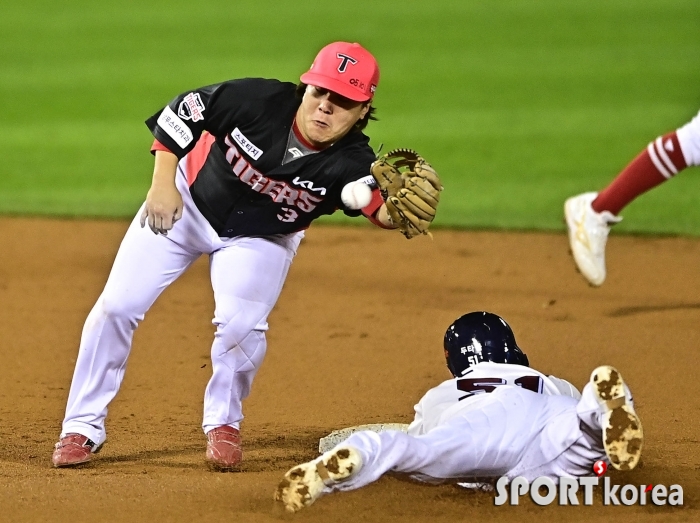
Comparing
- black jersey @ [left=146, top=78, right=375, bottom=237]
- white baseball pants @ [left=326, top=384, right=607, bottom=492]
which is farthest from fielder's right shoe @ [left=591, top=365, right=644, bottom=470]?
black jersey @ [left=146, top=78, right=375, bottom=237]

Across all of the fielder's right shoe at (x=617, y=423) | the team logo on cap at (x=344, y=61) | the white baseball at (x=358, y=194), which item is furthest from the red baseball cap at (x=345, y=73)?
the fielder's right shoe at (x=617, y=423)

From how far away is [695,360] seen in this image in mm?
6160

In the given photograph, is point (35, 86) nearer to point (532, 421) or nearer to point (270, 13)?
point (270, 13)

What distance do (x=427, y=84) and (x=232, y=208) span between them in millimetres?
10376

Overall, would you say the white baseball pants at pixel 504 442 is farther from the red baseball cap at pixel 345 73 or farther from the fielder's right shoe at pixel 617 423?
the red baseball cap at pixel 345 73

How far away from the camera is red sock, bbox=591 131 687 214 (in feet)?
15.0

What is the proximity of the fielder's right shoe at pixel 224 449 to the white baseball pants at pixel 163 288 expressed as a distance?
0.17 ft

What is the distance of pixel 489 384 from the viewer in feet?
13.9

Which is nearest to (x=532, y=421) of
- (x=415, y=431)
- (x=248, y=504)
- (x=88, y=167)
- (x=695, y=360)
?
(x=415, y=431)

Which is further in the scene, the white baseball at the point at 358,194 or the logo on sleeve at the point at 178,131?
the logo on sleeve at the point at 178,131

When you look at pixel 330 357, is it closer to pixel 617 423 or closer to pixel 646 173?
pixel 646 173

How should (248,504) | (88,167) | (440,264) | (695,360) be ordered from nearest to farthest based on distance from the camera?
(248,504) → (695,360) → (440,264) → (88,167)

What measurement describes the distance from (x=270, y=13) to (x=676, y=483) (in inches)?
637

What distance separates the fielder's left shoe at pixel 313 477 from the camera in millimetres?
3488
